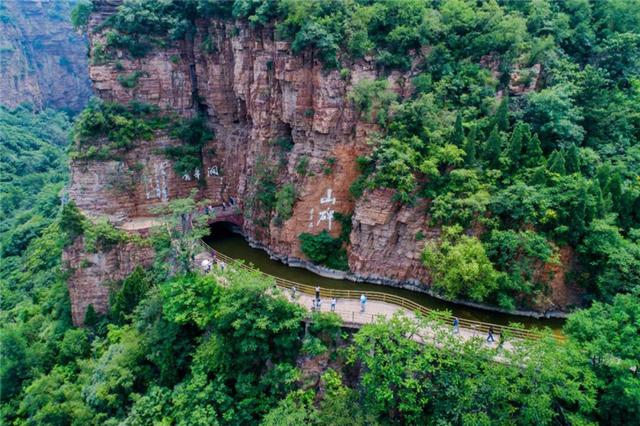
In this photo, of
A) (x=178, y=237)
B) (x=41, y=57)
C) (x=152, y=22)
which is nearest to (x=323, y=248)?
(x=178, y=237)

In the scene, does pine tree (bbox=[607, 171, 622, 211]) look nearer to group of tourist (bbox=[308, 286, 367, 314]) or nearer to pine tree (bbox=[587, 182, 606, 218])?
pine tree (bbox=[587, 182, 606, 218])

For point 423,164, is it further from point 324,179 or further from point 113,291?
point 113,291

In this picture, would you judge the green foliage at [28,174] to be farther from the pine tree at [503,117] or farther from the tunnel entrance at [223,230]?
the pine tree at [503,117]

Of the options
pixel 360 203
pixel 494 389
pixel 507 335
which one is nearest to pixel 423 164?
pixel 360 203

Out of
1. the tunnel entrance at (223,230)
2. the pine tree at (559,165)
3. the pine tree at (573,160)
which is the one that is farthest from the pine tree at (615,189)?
the tunnel entrance at (223,230)

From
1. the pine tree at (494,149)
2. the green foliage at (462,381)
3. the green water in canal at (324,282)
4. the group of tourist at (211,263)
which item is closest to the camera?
the green foliage at (462,381)

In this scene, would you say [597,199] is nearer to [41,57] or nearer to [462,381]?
[462,381]
